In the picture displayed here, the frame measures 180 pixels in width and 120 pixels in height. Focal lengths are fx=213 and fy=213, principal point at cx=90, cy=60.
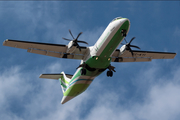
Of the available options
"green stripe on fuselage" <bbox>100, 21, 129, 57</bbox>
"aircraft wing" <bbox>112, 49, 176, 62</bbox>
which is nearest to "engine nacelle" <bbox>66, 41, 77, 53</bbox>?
"green stripe on fuselage" <bbox>100, 21, 129, 57</bbox>

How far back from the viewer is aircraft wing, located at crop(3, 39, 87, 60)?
→ 21.8 metres

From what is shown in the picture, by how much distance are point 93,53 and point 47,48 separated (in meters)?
5.23

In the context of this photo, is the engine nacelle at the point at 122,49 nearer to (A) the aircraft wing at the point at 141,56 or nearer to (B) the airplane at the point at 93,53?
(B) the airplane at the point at 93,53

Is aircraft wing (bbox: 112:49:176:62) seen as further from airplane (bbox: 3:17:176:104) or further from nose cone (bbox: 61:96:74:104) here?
nose cone (bbox: 61:96:74:104)

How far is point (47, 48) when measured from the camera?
2356cm

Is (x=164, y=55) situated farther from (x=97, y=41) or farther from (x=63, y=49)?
(x=63, y=49)

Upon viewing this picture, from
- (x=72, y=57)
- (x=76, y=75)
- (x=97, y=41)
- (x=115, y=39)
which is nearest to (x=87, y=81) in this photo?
(x=76, y=75)

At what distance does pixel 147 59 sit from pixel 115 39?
9.42 m

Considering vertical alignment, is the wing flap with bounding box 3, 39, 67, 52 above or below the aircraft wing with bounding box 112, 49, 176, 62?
below

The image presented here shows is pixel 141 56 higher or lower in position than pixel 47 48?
higher

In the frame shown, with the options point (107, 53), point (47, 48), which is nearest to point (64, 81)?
point (47, 48)

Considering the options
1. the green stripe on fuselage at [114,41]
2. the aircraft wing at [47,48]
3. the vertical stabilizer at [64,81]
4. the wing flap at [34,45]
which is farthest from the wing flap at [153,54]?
the wing flap at [34,45]

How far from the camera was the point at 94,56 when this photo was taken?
73.2 ft

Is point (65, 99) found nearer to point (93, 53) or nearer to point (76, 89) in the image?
point (76, 89)
